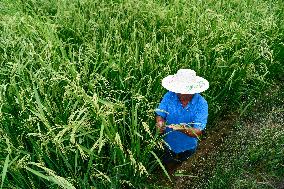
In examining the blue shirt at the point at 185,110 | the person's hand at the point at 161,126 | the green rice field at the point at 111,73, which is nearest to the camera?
the green rice field at the point at 111,73

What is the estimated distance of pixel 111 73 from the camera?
3.39 m

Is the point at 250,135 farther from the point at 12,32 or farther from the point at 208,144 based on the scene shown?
the point at 12,32

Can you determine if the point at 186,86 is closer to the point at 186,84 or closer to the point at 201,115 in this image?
the point at 186,84

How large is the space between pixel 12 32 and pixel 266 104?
2.46 metres

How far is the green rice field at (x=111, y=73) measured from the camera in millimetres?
2621

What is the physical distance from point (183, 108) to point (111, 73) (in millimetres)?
708

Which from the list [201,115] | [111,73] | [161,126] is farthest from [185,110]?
[111,73]

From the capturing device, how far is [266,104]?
3.97m

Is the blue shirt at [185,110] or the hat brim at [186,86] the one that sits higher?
the hat brim at [186,86]

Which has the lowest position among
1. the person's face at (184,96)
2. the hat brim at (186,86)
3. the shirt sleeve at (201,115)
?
the shirt sleeve at (201,115)

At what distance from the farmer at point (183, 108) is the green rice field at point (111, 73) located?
13 centimetres

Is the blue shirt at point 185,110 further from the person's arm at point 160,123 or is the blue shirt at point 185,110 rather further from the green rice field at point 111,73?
the green rice field at point 111,73

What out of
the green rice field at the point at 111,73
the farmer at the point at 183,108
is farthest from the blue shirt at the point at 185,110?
the green rice field at the point at 111,73

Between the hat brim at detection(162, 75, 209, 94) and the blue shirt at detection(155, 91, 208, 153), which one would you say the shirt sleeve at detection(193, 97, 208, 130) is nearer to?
the blue shirt at detection(155, 91, 208, 153)
